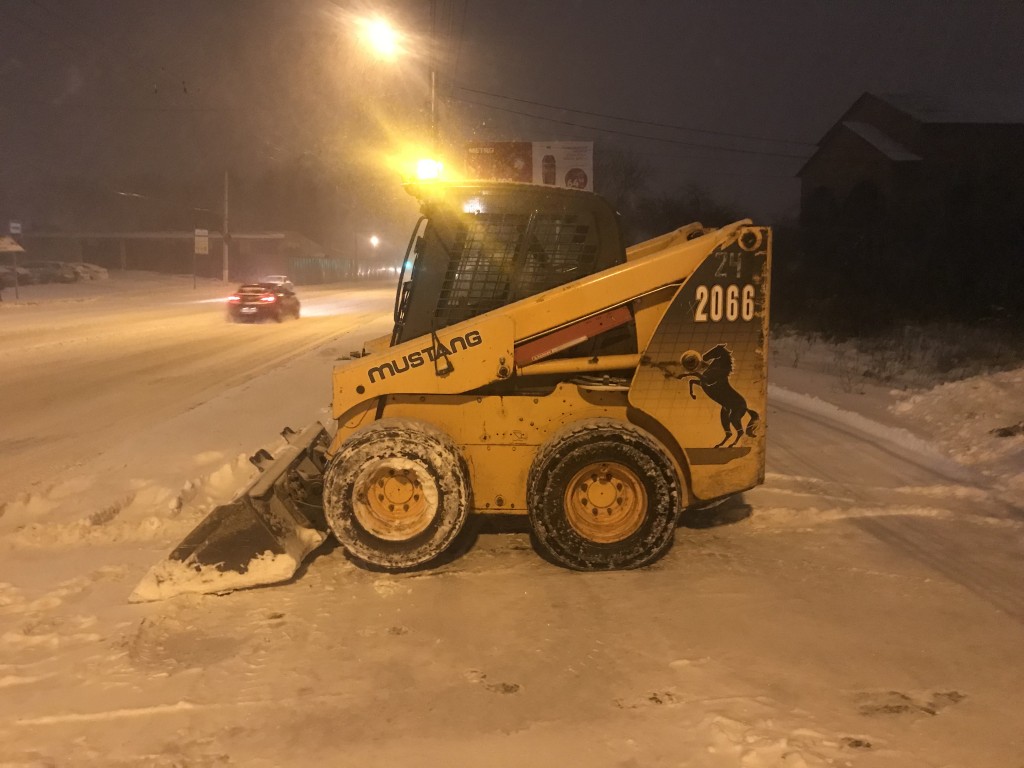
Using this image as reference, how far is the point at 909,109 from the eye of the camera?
4678 centimetres

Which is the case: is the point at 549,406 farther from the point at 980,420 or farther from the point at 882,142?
the point at 882,142

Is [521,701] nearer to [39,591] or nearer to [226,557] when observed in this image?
[226,557]

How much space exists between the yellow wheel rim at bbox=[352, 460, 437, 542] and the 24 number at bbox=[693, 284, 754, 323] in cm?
220

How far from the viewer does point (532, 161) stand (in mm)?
20844

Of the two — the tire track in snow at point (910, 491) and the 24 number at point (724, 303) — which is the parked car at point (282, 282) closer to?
the tire track in snow at point (910, 491)

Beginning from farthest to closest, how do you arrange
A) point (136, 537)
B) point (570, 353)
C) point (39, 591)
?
A: point (136, 537)
point (570, 353)
point (39, 591)

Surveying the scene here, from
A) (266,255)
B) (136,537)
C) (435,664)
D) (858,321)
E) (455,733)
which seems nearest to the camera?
(455,733)

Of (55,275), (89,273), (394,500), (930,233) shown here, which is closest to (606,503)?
(394,500)

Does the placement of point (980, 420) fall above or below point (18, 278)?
below

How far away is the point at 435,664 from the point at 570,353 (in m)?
2.46

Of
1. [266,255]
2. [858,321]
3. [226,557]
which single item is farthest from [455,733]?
[266,255]

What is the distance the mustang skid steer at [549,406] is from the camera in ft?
18.3

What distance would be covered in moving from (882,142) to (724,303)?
46936 mm

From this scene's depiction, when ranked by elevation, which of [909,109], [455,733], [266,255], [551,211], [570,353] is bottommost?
[455,733]
